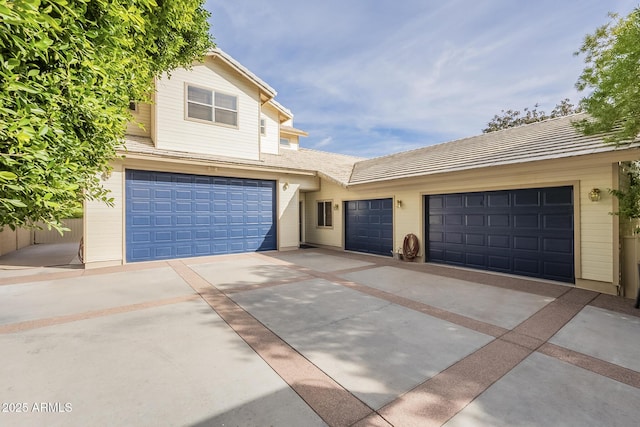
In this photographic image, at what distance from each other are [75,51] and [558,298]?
8.30 m

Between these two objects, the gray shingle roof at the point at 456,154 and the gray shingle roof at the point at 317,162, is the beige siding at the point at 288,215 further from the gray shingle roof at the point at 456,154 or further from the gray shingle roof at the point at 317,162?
the gray shingle roof at the point at 317,162

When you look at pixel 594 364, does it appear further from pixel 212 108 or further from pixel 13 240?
pixel 13 240

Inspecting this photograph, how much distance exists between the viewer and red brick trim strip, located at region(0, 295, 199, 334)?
3984 mm

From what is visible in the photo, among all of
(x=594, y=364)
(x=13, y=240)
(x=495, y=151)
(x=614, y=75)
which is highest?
(x=614, y=75)

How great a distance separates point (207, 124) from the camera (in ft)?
34.5

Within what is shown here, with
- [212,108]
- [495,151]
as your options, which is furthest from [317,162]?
[495,151]

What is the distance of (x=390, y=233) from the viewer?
10641 mm

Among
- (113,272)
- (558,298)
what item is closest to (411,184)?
(558,298)

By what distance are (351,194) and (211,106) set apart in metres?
6.85

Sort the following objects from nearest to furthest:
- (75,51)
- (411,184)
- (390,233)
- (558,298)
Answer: (75,51) → (558,298) → (411,184) → (390,233)

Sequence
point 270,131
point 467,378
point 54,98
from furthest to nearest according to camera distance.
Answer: point 270,131 < point 467,378 < point 54,98

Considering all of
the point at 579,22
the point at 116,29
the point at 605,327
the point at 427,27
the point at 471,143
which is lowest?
the point at 605,327

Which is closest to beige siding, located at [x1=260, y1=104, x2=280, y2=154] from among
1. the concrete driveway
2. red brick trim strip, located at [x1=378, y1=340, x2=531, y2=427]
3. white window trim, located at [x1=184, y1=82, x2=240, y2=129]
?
white window trim, located at [x1=184, y1=82, x2=240, y2=129]

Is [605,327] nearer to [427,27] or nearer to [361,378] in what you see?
[361,378]
